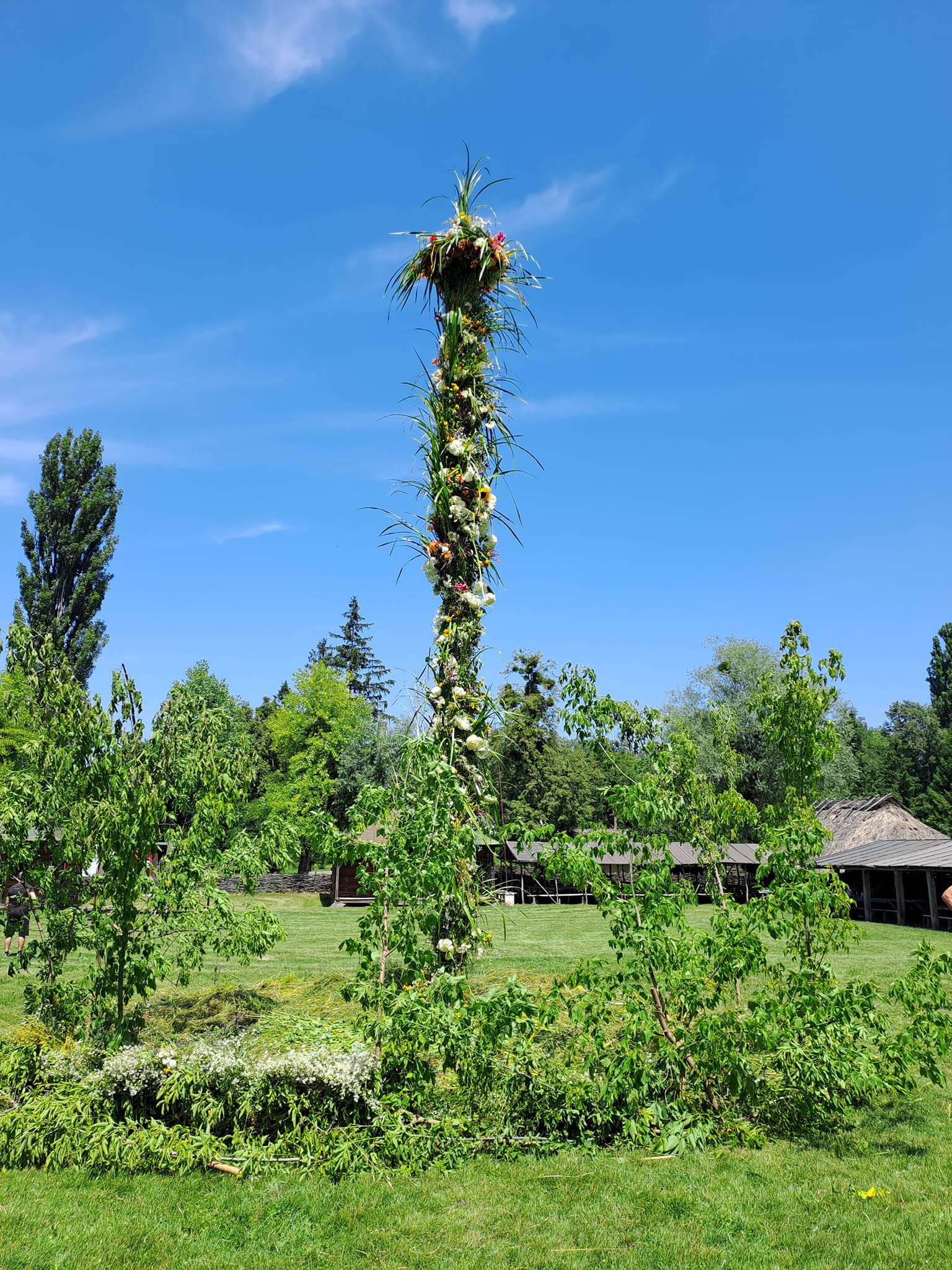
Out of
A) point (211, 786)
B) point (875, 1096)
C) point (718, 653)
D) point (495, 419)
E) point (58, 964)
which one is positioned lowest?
point (875, 1096)

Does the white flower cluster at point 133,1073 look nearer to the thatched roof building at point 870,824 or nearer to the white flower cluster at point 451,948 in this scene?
the white flower cluster at point 451,948

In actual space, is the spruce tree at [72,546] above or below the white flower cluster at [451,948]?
above

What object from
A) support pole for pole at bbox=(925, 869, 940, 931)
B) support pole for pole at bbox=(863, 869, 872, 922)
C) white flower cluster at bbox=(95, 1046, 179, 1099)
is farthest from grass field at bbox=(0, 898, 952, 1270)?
support pole for pole at bbox=(863, 869, 872, 922)

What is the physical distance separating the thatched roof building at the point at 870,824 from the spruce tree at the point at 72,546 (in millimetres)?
27651

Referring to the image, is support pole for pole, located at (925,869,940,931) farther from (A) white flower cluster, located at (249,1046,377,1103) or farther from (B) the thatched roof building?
(A) white flower cluster, located at (249,1046,377,1103)

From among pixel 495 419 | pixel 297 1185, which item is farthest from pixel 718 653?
pixel 297 1185

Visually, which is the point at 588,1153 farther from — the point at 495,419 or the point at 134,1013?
the point at 495,419

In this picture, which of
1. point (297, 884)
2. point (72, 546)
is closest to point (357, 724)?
point (297, 884)

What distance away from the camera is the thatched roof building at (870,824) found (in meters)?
33.3

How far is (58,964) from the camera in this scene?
5.92 meters

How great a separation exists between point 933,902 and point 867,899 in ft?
14.1

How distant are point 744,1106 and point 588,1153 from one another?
3.67 ft

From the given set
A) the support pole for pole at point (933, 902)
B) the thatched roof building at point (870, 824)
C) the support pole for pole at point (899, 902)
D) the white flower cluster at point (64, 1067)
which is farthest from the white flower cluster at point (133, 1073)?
the thatched roof building at point (870, 824)

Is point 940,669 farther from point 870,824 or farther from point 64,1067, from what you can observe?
point 64,1067
